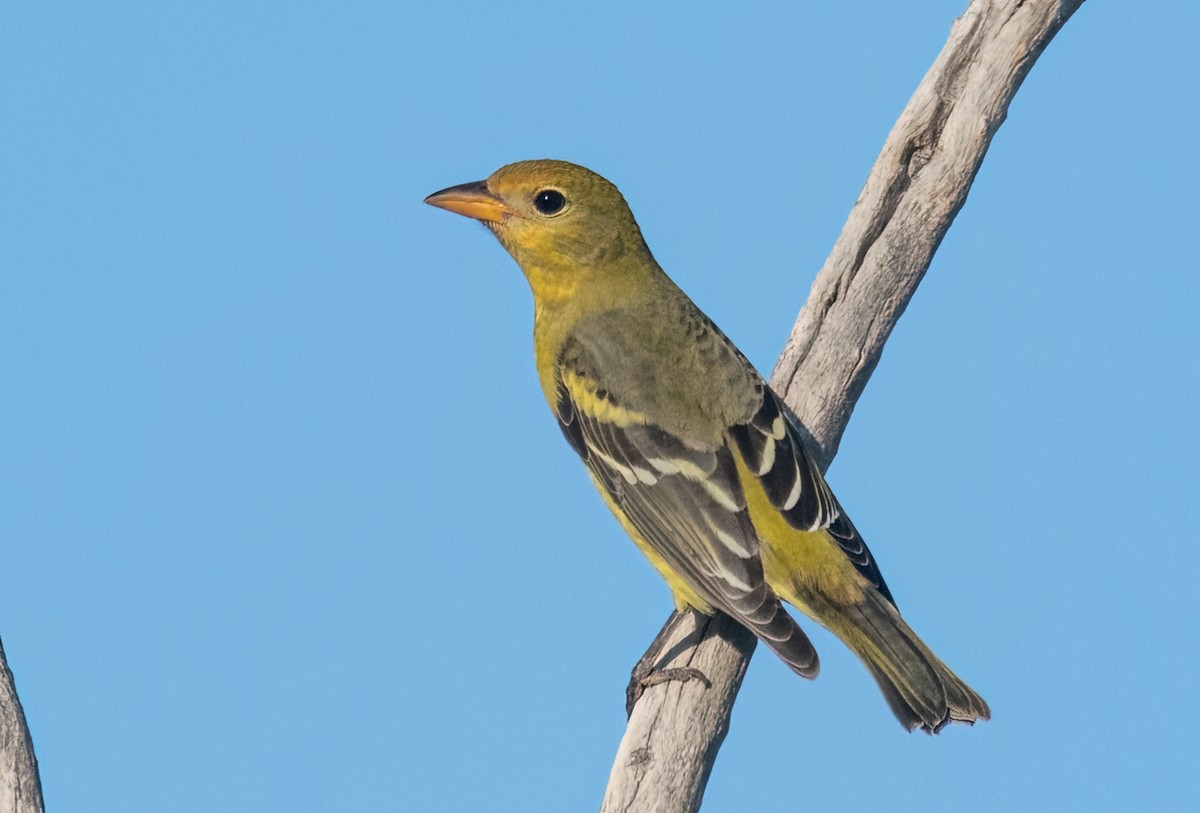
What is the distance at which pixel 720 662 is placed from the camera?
257 inches

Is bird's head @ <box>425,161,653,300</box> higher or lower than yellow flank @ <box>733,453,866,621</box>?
higher

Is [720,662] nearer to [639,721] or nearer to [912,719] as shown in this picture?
[639,721]

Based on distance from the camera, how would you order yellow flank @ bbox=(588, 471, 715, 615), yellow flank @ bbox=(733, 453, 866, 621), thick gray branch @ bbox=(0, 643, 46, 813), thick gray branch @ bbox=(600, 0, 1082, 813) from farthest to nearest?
thick gray branch @ bbox=(600, 0, 1082, 813) → yellow flank @ bbox=(588, 471, 715, 615) → yellow flank @ bbox=(733, 453, 866, 621) → thick gray branch @ bbox=(0, 643, 46, 813)

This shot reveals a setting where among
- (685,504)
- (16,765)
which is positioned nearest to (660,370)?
(685,504)

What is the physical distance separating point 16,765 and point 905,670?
3.33 metres

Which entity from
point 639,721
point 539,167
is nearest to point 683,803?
point 639,721

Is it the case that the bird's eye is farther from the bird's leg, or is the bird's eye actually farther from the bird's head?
the bird's leg

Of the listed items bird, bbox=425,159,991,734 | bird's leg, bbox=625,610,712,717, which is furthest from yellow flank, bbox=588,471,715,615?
bird's leg, bbox=625,610,712,717

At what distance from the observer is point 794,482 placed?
6.50 metres

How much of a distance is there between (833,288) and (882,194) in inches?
19.9

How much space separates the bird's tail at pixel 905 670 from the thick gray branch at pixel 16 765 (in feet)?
10.1

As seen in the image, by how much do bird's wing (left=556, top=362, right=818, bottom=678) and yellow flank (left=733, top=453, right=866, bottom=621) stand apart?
0.10m

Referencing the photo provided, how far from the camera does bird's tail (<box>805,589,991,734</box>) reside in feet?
19.7

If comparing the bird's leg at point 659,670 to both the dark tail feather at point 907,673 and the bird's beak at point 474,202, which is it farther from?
the bird's beak at point 474,202
